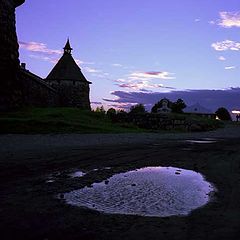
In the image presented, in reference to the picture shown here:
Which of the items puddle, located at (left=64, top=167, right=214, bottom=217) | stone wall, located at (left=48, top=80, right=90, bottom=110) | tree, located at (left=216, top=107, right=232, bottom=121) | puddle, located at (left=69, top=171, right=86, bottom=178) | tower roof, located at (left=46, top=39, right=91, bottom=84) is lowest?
puddle, located at (left=64, top=167, right=214, bottom=217)

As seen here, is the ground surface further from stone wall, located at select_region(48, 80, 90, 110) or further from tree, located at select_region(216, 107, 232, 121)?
Answer: tree, located at select_region(216, 107, 232, 121)

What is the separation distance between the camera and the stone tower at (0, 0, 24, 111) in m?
42.2

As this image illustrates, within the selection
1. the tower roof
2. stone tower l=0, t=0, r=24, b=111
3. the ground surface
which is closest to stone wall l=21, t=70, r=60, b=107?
stone tower l=0, t=0, r=24, b=111

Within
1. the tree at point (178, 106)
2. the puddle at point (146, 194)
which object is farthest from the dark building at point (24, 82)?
the puddle at point (146, 194)

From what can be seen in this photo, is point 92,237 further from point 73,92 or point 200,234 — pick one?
point 73,92

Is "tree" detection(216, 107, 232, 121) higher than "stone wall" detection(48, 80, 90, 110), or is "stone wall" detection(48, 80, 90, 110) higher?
"stone wall" detection(48, 80, 90, 110)

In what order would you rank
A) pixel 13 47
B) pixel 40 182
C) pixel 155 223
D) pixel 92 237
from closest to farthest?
pixel 92 237, pixel 155 223, pixel 40 182, pixel 13 47

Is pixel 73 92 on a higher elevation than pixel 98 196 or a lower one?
higher

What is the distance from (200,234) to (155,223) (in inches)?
32.9

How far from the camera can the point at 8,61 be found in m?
43.9

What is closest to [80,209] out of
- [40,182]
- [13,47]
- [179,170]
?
[40,182]

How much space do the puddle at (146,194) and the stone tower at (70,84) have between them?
64871 millimetres

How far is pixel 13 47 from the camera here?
46031mm

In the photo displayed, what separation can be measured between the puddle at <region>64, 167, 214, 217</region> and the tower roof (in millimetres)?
67606
